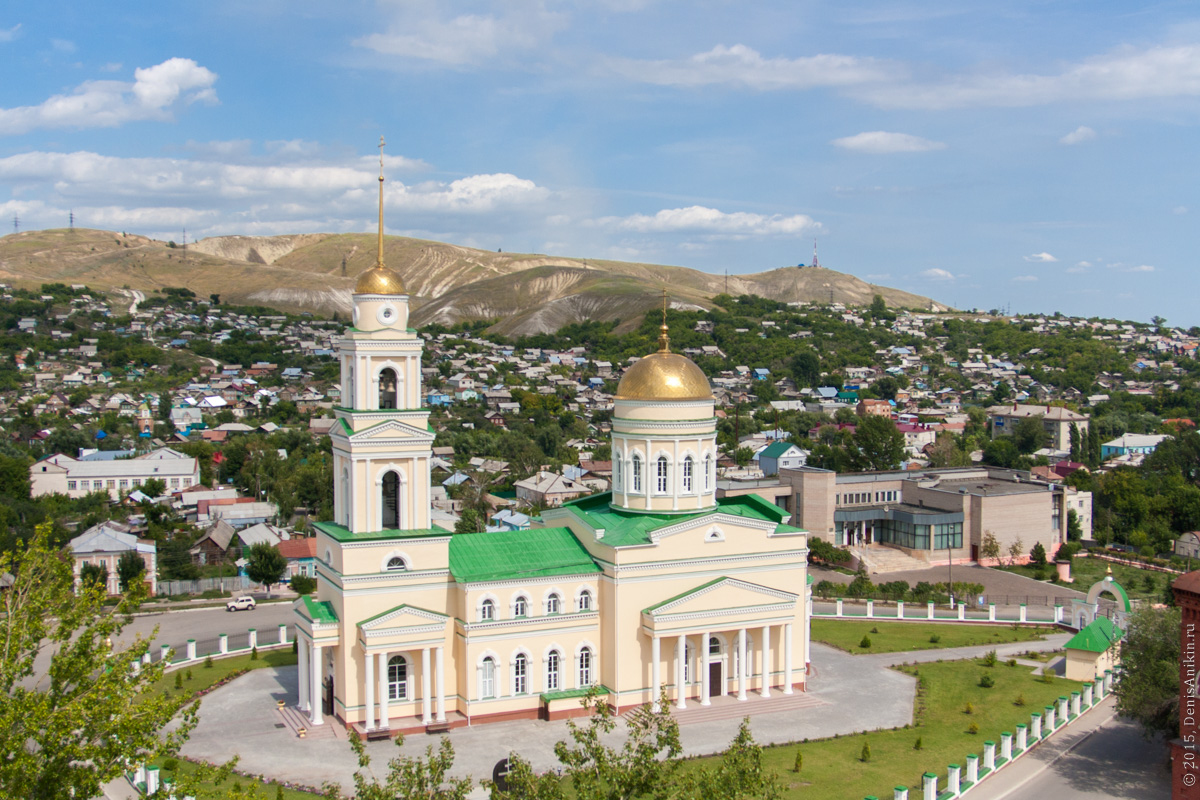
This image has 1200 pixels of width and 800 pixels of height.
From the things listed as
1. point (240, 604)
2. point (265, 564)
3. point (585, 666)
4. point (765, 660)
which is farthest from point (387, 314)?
point (265, 564)

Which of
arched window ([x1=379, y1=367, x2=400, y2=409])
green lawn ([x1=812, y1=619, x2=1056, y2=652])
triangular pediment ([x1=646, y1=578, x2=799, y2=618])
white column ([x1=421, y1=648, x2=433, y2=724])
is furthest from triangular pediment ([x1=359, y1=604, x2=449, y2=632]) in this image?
green lawn ([x1=812, y1=619, x2=1056, y2=652])

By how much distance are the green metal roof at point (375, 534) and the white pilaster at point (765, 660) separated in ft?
30.5

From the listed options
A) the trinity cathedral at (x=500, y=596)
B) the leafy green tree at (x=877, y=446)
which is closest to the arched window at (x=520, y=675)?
the trinity cathedral at (x=500, y=596)

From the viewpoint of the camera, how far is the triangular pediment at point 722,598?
27781 millimetres

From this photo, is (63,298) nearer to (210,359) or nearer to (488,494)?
(210,359)

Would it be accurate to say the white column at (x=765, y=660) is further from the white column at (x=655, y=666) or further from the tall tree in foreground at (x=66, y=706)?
the tall tree in foreground at (x=66, y=706)

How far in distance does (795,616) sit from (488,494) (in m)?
38.1

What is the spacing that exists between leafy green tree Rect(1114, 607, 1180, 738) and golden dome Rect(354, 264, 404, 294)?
20.2 metres

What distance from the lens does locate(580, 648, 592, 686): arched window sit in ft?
92.2

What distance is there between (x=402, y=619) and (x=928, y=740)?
536 inches

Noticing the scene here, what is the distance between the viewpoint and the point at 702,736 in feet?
85.5

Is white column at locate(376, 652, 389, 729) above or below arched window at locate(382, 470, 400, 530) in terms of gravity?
below

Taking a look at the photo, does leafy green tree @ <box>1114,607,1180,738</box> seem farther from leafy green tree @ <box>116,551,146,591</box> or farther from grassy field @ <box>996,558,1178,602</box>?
leafy green tree @ <box>116,551,146,591</box>

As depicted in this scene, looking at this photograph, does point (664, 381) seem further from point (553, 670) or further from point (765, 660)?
point (553, 670)
